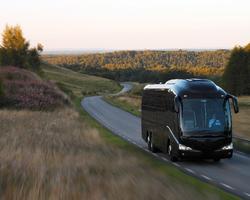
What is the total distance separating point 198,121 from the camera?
2194 cm

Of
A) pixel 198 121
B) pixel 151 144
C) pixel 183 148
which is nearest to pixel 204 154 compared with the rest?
pixel 183 148

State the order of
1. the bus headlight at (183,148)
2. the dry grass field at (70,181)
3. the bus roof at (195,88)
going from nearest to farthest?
1. the dry grass field at (70,181)
2. the bus headlight at (183,148)
3. the bus roof at (195,88)

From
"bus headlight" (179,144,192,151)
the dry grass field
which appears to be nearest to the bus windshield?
"bus headlight" (179,144,192,151)

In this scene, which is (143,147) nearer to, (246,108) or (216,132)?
(216,132)

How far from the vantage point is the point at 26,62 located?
3194 inches

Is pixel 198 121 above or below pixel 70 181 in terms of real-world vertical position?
below

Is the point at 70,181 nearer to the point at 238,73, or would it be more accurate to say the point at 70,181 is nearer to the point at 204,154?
the point at 204,154

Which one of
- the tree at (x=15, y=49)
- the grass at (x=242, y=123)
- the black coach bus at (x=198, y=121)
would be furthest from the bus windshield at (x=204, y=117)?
the tree at (x=15, y=49)

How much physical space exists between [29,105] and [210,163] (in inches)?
1091

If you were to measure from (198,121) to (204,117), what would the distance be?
0.82 ft

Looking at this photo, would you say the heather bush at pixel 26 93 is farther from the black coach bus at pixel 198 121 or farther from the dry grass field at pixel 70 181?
the dry grass field at pixel 70 181

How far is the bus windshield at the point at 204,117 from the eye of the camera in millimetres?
21844

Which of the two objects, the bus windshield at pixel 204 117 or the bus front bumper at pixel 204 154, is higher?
the bus windshield at pixel 204 117

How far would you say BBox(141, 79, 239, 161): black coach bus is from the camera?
21734 mm
